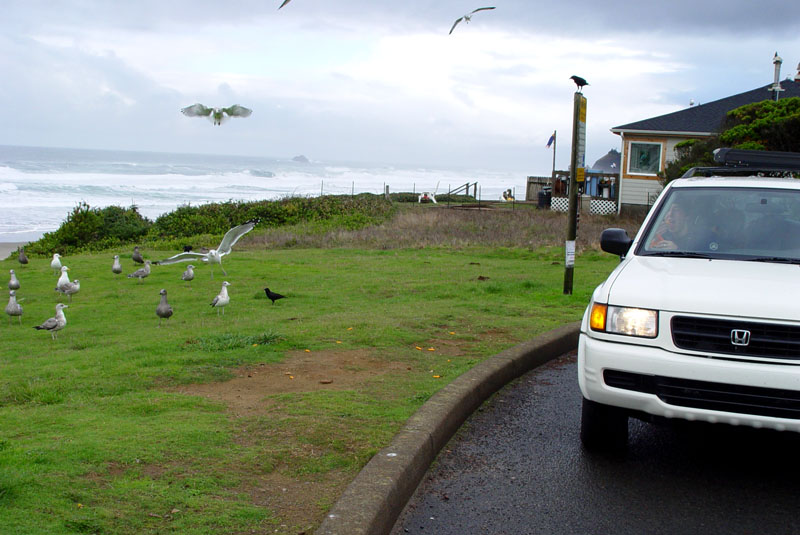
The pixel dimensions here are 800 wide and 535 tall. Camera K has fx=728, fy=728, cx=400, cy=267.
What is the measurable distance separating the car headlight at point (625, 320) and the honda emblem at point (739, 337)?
421 millimetres

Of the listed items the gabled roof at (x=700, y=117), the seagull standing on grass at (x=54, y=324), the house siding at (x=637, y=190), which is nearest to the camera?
the seagull standing on grass at (x=54, y=324)

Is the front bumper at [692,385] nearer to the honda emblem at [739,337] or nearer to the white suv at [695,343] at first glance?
the white suv at [695,343]

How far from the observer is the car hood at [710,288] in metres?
4.21

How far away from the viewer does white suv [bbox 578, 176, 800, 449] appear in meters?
4.11

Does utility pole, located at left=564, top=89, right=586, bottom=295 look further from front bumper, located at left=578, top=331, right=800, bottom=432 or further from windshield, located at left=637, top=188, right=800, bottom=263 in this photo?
front bumper, located at left=578, top=331, right=800, bottom=432

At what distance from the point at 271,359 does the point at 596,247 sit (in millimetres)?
14420

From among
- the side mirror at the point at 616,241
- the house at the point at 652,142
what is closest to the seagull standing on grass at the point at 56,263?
the side mirror at the point at 616,241

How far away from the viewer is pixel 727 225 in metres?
5.67

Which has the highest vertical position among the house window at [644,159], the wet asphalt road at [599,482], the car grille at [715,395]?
the house window at [644,159]

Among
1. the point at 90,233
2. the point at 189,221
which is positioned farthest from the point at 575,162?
the point at 189,221

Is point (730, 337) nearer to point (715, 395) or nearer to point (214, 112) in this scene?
point (715, 395)

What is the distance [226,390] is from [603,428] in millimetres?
2902

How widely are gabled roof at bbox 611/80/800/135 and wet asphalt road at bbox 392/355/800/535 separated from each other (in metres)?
30.3

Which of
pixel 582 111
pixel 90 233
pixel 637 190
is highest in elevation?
pixel 582 111
